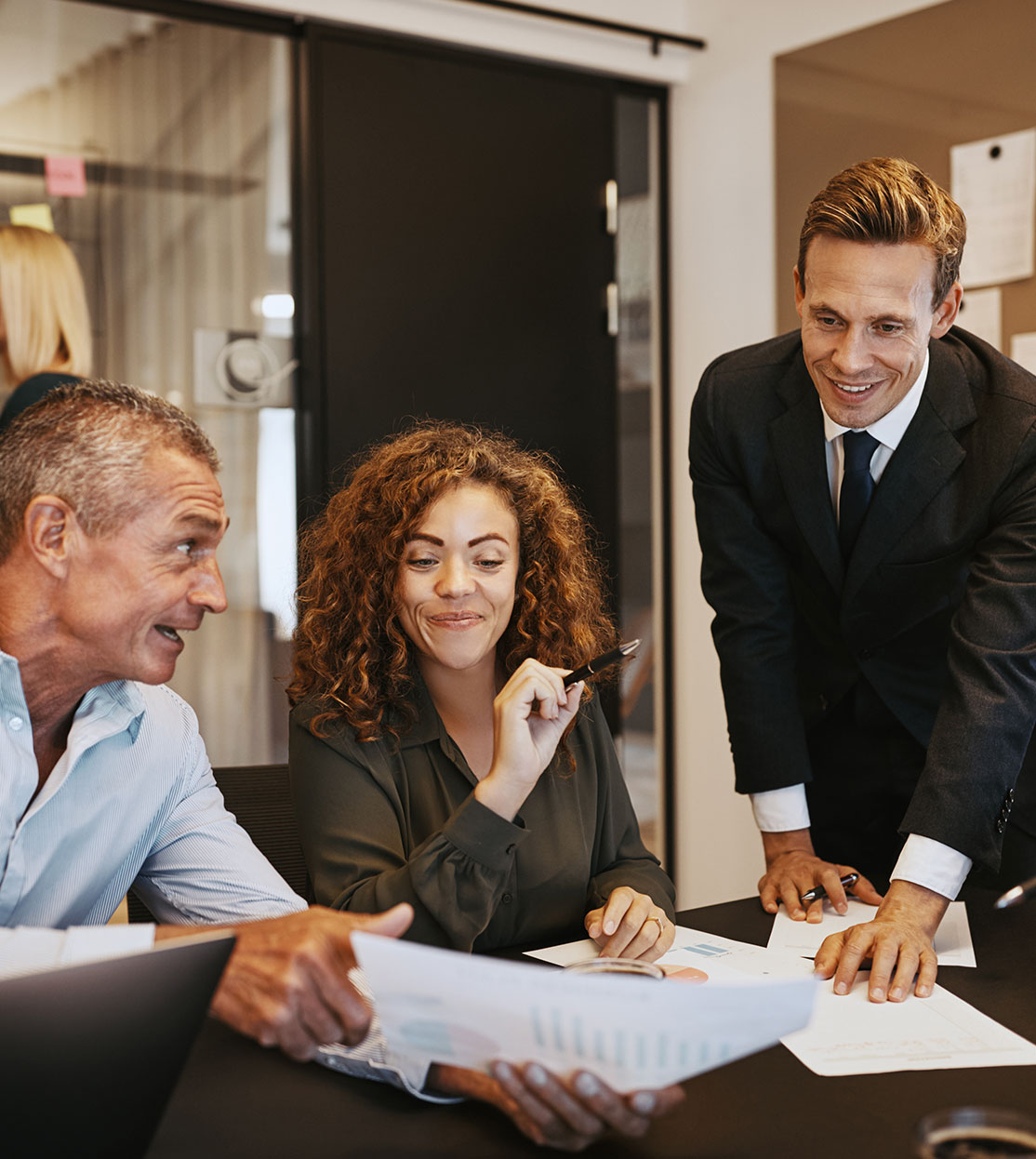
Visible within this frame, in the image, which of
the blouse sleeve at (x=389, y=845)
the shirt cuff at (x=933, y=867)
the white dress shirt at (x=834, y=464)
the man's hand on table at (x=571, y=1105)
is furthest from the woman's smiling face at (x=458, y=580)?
the man's hand on table at (x=571, y=1105)

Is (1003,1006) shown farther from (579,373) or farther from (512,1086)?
(579,373)

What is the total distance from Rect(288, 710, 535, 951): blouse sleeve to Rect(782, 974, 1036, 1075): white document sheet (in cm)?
38

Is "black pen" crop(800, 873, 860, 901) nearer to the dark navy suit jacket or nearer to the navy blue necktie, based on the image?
the dark navy suit jacket

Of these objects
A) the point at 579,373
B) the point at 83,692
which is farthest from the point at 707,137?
the point at 83,692

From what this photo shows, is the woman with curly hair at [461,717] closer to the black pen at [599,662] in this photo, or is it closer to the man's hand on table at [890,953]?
the black pen at [599,662]

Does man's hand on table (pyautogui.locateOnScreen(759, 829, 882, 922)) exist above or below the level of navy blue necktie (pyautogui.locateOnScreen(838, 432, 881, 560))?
below

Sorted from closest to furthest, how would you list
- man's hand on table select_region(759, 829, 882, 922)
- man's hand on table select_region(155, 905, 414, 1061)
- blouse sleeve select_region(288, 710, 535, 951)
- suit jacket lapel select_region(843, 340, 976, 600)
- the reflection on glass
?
man's hand on table select_region(155, 905, 414, 1061) → blouse sleeve select_region(288, 710, 535, 951) → man's hand on table select_region(759, 829, 882, 922) → suit jacket lapel select_region(843, 340, 976, 600) → the reflection on glass

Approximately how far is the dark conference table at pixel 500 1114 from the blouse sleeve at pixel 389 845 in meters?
0.30

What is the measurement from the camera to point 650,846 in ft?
12.8

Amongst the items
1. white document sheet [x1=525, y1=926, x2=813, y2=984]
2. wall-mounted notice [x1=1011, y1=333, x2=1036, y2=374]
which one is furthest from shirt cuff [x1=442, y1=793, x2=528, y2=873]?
wall-mounted notice [x1=1011, y1=333, x2=1036, y2=374]

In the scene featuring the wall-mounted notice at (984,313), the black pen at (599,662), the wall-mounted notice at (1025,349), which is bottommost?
the black pen at (599,662)

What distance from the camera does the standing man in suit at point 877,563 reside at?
1.63 metres

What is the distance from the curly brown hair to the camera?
171cm

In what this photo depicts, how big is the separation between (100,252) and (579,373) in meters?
1.36
